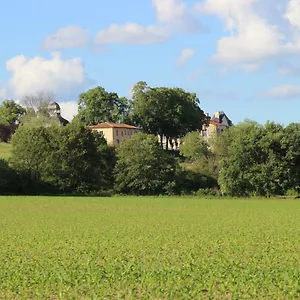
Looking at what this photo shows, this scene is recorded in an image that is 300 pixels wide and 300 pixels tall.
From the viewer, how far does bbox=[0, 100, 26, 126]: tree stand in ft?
556

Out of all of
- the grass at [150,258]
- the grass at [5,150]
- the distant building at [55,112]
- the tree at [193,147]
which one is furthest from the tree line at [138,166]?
the distant building at [55,112]

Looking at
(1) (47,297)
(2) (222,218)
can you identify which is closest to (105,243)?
(1) (47,297)

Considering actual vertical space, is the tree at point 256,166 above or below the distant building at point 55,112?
below

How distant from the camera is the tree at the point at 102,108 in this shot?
474ft

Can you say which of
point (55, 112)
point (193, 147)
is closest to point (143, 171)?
point (193, 147)

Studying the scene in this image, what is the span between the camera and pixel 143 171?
9244cm

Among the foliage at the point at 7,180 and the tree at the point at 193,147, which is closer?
the foliage at the point at 7,180

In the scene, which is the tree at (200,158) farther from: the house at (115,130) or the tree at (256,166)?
the house at (115,130)

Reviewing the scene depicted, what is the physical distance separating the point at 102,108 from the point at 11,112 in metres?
35.4

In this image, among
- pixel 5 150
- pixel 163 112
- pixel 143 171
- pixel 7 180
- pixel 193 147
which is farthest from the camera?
pixel 163 112

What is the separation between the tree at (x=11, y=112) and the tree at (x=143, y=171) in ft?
264

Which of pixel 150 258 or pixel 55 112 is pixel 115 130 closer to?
pixel 55 112

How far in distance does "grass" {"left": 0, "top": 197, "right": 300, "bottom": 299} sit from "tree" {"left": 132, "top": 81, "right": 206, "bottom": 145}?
92081 millimetres

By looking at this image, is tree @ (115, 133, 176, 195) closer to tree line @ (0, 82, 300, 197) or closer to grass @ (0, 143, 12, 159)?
tree line @ (0, 82, 300, 197)
